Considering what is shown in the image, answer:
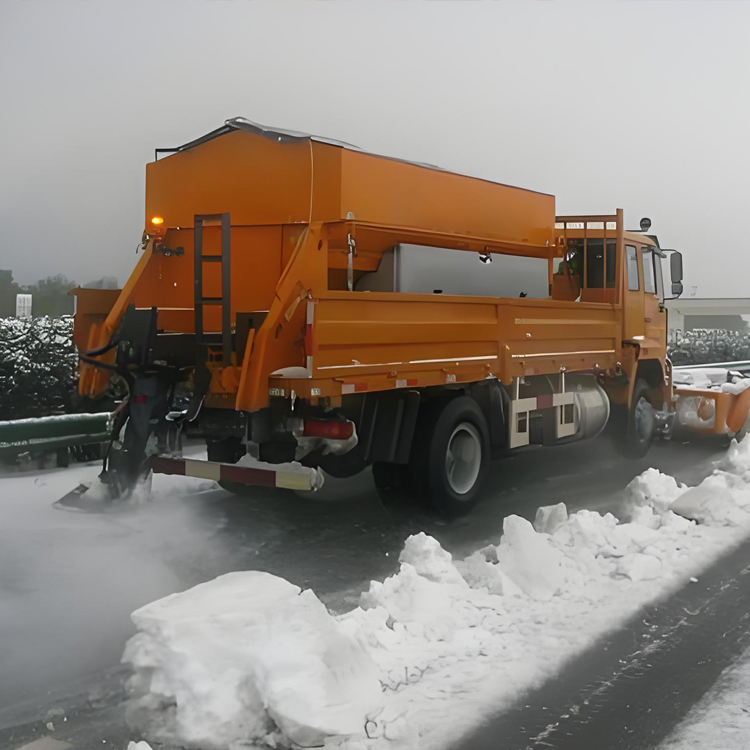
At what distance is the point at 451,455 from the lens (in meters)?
7.41

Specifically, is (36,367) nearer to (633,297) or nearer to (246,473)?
(246,473)

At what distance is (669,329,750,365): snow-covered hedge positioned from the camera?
26.2 meters

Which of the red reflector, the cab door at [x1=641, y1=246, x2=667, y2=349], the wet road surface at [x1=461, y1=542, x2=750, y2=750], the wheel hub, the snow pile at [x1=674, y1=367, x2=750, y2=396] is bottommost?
the wet road surface at [x1=461, y1=542, x2=750, y2=750]

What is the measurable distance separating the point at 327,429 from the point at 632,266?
5.53m

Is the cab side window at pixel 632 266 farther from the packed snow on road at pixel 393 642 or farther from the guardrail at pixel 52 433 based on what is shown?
the guardrail at pixel 52 433

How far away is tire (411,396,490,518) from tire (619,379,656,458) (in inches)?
125

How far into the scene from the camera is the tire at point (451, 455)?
7.04 m

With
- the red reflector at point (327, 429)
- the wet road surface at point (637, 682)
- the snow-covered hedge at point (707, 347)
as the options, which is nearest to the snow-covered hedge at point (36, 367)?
the red reflector at point (327, 429)

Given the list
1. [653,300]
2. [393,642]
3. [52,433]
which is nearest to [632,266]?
[653,300]

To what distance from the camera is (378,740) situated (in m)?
3.45

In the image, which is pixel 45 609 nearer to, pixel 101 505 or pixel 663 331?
pixel 101 505

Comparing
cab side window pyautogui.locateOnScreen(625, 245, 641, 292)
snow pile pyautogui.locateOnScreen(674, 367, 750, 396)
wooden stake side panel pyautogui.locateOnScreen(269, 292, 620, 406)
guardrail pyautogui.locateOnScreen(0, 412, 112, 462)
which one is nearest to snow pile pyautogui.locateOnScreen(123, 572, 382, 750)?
wooden stake side panel pyautogui.locateOnScreen(269, 292, 620, 406)

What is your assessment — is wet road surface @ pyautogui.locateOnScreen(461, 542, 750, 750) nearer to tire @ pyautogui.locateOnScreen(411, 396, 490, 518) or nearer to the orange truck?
tire @ pyautogui.locateOnScreen(411, 396, 490, 518)

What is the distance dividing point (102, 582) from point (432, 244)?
422 centimetres
